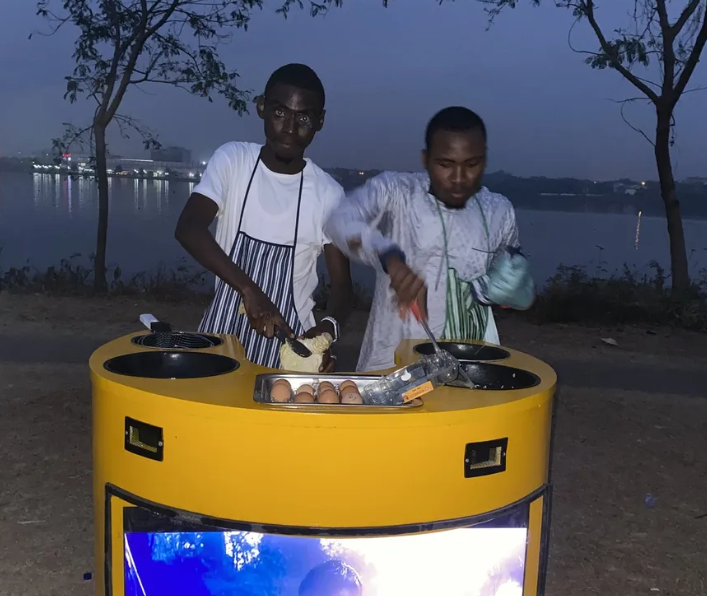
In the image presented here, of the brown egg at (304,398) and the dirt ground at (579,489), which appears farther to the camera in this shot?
the dirt ground at (579,489)

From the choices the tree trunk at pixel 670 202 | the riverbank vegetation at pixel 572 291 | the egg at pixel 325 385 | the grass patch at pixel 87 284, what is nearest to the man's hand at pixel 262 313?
the egg at pixel 325 385

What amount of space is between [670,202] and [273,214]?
828cm

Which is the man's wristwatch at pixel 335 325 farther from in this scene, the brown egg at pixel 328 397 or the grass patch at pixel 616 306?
the grass patch at pixel 616 306

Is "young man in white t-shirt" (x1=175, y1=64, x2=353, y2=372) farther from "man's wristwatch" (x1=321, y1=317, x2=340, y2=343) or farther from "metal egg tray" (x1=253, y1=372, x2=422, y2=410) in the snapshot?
"metal egg tray" (x1=253, y1=372, x2=422, y2=410)

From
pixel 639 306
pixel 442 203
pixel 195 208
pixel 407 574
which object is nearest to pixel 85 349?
pixel 195 208

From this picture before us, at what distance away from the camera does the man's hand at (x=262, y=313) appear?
2.29m

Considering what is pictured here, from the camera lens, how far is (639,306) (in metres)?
8.68

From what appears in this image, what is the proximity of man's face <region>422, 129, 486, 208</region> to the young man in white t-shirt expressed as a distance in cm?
41

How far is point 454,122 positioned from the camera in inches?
89.1

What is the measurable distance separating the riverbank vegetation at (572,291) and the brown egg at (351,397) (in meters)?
6.63

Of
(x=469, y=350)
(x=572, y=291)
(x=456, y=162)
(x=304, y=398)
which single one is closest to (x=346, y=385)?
(x=304, y=398)

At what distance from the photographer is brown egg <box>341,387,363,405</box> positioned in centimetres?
180

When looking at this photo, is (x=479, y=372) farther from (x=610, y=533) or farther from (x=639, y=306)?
(x=639, y=306)

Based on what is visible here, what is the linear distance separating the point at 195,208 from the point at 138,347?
543 millimetres
